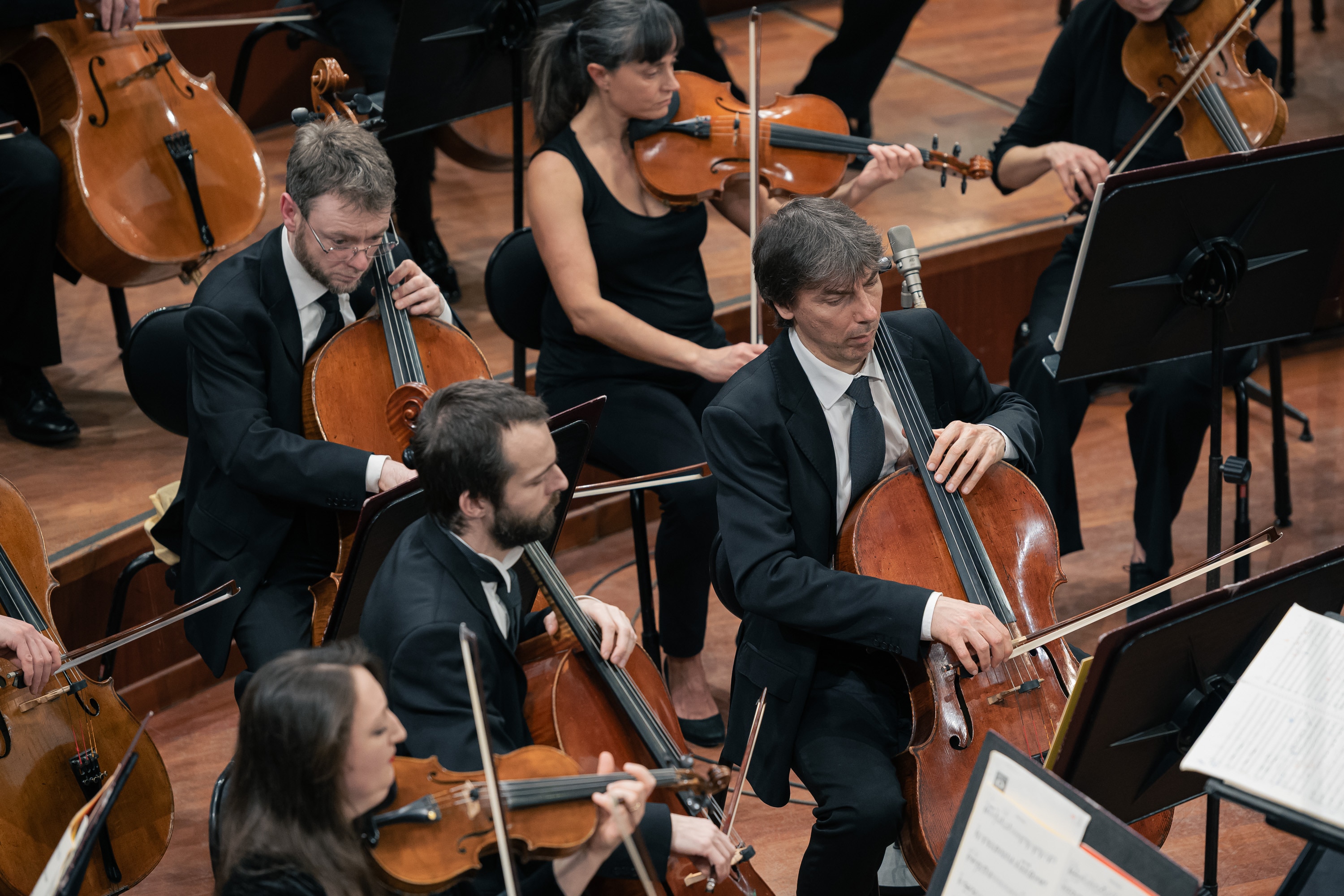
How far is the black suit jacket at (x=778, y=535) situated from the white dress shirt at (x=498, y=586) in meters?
0.37

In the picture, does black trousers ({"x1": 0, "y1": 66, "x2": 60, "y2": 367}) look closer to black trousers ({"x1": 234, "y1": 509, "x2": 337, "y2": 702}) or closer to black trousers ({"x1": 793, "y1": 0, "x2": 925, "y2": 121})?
black trousers ({"x1": 234, "y1": 509, "x2": 337, "y2": 702})

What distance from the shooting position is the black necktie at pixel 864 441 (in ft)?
6.97

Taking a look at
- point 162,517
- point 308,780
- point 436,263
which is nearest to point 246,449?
point 162,517

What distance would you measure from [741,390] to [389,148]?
1995 millimetres

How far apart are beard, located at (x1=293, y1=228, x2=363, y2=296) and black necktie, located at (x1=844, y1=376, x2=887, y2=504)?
869 millimetres

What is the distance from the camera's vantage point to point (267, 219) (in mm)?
4070

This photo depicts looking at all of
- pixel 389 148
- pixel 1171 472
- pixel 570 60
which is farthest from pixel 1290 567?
pixel 389 148

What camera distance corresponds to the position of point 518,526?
5.97 feet

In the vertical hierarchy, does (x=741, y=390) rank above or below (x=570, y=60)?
below

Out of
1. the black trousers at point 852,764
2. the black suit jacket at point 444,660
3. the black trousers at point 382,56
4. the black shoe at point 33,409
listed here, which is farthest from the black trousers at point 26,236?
the black trousers at point 852,764

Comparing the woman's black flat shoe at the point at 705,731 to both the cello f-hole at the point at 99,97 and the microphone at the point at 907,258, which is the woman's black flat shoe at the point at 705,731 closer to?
the microphone at the point at 907,258

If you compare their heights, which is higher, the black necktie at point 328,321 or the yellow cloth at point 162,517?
the black necktie at point 328,321

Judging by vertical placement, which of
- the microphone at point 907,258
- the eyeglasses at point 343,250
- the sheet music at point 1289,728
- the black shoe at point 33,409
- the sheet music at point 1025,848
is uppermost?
the eyeglasses at point 343,250

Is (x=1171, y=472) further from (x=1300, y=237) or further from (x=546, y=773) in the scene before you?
(x=546, y=773)
